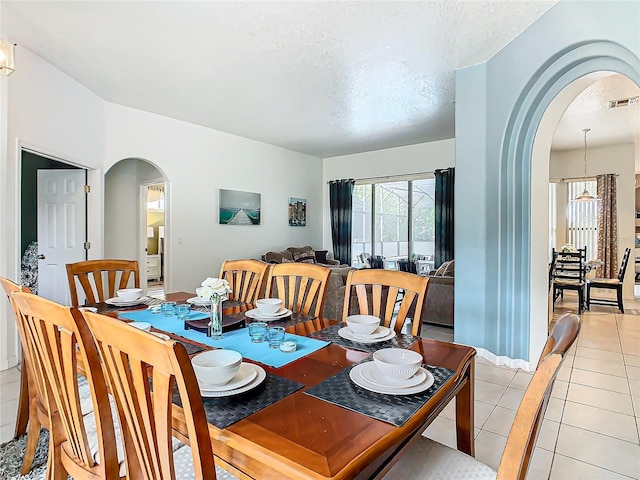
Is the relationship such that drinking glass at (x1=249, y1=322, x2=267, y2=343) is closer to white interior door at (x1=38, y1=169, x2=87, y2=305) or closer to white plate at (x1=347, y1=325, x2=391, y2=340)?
white plate at (x1=347, y1=325, x2=391, y2=340)

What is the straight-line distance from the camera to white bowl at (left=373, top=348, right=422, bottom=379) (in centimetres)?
115

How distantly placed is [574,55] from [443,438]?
8.95ft

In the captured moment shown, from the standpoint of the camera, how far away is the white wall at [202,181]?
4996 millimetres

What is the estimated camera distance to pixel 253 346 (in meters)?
1.53

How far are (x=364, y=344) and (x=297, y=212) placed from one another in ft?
20.0

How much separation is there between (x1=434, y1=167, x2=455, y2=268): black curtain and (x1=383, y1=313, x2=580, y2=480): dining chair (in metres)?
5.67

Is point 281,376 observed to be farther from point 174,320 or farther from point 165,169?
point 165,169

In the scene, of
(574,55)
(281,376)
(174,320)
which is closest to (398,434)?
(281,376)

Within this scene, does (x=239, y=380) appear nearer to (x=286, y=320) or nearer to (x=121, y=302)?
(x=286, y=320)

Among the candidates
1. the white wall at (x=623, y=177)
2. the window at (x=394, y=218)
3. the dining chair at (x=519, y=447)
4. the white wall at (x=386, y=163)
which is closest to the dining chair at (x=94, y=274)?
the dining chair at (x=519, y=447)

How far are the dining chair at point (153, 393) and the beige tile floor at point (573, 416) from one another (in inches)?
68.2

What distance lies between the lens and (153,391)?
0.80 meters

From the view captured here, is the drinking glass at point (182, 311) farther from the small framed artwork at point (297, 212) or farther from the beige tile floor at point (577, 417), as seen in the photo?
the small framed artwork at point (297, 212)

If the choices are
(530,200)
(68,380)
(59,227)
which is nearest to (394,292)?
(68,380)
